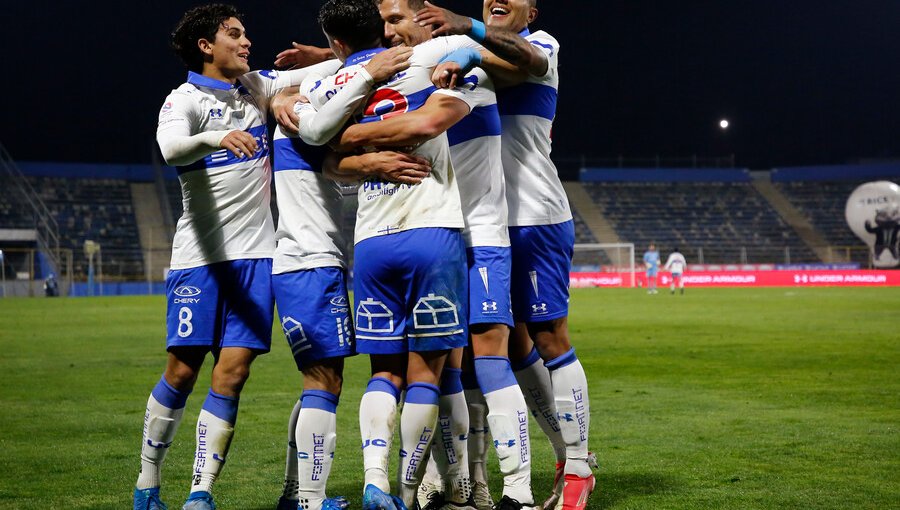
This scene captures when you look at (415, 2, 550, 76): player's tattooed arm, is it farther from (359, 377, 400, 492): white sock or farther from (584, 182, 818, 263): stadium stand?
(584, 182, 818, 263): stadium stand

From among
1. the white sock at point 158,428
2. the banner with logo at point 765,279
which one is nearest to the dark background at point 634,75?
the banner with logo at point 765,279

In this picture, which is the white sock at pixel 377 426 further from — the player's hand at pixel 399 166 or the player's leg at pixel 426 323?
the player's hand at pixel 399 166

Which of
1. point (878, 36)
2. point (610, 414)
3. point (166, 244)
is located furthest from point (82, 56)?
point (610, 414)

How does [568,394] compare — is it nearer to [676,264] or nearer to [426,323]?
[426,323]

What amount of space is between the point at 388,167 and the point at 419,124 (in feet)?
0.77

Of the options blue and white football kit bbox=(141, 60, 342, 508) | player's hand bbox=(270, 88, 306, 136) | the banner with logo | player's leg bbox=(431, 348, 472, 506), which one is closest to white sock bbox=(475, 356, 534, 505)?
player's leg bbox=(431, 348, 472, 506)

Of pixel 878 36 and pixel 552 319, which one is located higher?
pixel 878 36

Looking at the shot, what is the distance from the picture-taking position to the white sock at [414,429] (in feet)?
13.5

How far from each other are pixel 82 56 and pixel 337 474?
185ft

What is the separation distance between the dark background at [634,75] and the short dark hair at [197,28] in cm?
4534

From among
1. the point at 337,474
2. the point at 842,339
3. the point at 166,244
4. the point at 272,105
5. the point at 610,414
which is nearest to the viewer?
the point at 272,105

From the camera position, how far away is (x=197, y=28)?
16.0 feet

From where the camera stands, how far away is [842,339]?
15.2 meters

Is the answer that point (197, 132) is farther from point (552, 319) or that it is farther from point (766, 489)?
point (766, 489)
